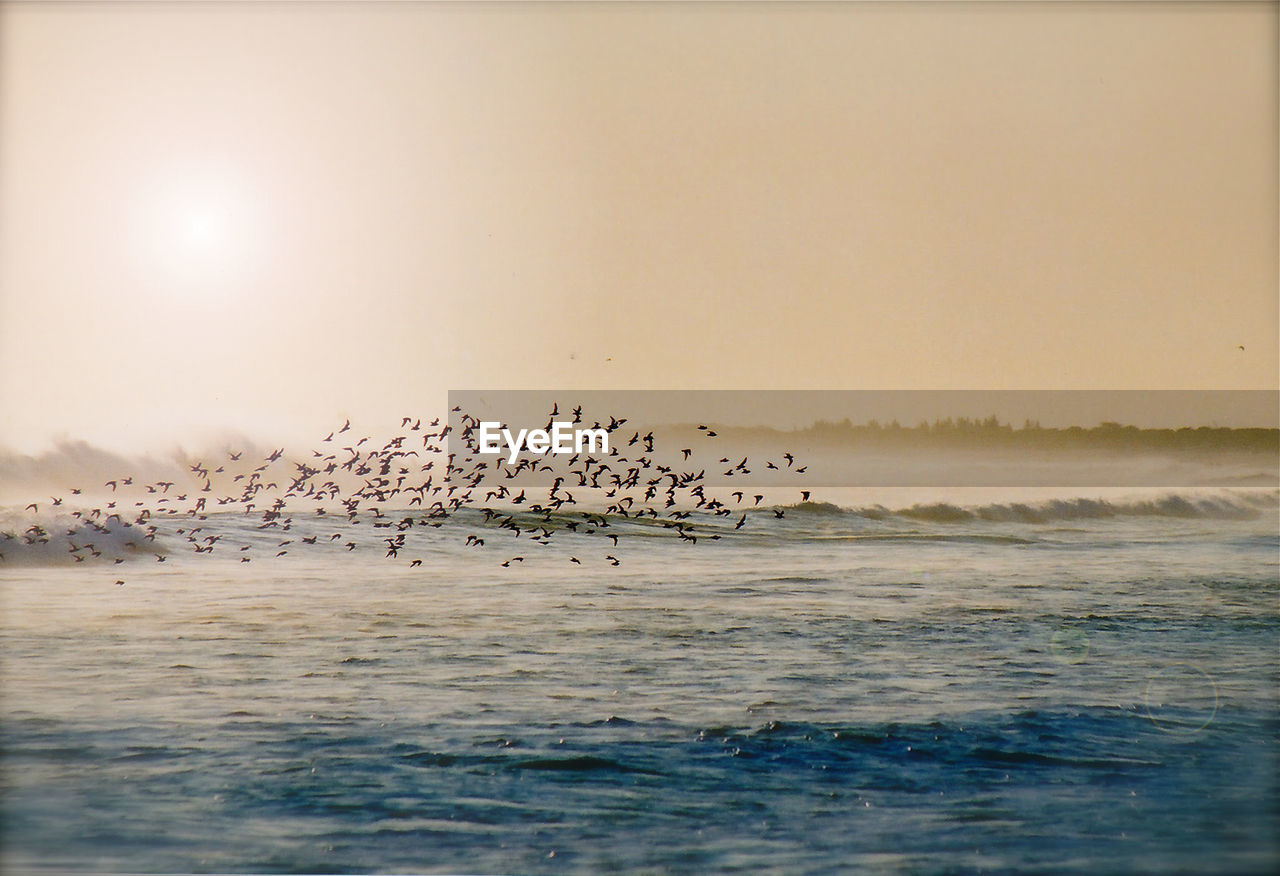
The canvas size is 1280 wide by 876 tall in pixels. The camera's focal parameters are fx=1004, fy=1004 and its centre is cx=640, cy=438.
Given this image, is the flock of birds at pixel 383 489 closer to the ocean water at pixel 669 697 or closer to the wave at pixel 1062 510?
the ocean water at pixel 669 697

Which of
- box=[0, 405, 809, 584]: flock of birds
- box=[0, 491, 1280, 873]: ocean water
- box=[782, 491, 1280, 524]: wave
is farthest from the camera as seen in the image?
box=[782, 491, 1280, 524]: wave

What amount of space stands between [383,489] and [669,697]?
2.22 m

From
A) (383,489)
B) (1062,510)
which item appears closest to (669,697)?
(383,489)

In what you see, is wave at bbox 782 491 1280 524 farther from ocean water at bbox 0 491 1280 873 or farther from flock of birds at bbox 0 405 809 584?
flock of birds at bbox 0 405 809 584

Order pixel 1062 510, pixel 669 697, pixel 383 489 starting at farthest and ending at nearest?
pixel 1062 510
pixel 383 489
pixel 669 697

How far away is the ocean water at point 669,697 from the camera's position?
4.48 metres

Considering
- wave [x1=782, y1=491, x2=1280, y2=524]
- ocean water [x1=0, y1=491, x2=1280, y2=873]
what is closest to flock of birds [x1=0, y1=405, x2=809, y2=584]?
ocean water [x1=0, y1=491, x2=1280, y2=873]

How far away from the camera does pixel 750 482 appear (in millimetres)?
6652

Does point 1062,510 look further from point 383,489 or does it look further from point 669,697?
point 383,489

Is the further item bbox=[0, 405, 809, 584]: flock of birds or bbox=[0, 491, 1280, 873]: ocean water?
bbox=[0, 405, 809, 584]: flock of birds

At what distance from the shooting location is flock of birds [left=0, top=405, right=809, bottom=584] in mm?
6168

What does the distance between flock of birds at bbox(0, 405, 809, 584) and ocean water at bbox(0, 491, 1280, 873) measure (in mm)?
131

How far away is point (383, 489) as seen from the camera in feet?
20.9

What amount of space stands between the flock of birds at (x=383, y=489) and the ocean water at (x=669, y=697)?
13 centimetres
